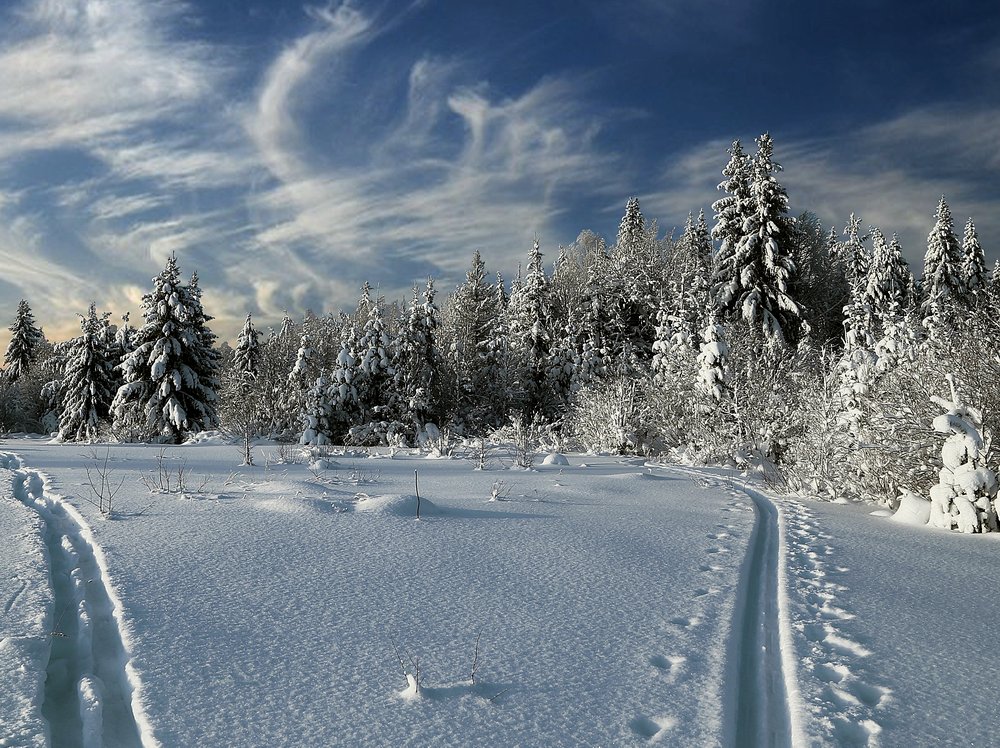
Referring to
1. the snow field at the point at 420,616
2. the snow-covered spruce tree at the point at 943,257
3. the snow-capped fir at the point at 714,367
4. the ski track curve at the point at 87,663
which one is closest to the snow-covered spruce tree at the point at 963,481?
the snow field at the point at 420,616

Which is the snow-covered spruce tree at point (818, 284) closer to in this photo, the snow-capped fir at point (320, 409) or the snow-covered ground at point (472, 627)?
the snow-capped fir at point (320, 409)

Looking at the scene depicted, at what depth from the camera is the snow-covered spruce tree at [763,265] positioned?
95.9 ft

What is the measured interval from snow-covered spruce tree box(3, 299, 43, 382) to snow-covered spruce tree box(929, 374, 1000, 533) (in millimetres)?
58257

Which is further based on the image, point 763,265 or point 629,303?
point 629,303

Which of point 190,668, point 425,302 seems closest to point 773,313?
point 425,302

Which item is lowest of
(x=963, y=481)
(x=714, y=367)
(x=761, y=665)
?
(x=761, y=665)

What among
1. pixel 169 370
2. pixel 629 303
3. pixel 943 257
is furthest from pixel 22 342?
pixel 943 257

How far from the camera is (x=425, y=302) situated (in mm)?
29719

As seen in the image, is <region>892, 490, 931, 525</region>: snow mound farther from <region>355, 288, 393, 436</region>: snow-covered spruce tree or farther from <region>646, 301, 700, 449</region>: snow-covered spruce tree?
<region>355, 288, 393, 436</region>: snow-covered spruce tree

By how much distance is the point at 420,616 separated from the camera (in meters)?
3.37

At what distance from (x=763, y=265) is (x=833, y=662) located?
30.1 metres

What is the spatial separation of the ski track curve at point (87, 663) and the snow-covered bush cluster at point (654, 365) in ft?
19.3

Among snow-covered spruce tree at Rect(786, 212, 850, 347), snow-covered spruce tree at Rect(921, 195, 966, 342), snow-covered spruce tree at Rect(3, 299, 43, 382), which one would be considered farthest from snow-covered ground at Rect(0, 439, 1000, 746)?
snow-covered spruce tree at Rect(3, 299, 43, 382)

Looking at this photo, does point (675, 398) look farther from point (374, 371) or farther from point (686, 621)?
point (374, 371)
